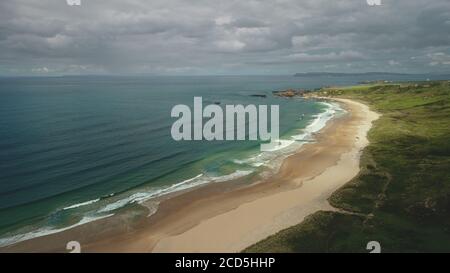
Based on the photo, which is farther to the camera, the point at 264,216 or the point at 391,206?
the point at 391,206

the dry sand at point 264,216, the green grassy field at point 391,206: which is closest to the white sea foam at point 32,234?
the dry sand at point 264,216

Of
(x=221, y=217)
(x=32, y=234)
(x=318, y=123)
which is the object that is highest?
(x=318, y=123)

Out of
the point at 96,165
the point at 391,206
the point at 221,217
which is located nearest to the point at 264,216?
the point at 221,217

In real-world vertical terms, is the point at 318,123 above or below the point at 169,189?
above

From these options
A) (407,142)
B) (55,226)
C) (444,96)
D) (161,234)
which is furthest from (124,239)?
(444,96)

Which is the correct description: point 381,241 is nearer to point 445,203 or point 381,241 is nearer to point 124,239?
point 445,203

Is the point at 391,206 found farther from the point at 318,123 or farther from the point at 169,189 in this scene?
the point at 318,123

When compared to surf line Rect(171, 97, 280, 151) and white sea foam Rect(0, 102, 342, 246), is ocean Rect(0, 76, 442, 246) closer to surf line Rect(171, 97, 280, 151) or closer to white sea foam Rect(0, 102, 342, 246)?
white sea foam Rect(0, 102, 342, 246)

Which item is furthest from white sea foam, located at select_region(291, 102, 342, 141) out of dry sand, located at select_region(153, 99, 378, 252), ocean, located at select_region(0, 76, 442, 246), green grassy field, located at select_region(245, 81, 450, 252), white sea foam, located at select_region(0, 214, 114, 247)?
white sea foam, located at select_region(0, 214, 114, 247)
